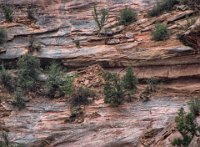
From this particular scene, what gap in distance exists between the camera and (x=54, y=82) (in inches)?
971

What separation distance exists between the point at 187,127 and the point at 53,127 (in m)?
→ 5.48

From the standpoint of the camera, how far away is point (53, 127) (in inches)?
895

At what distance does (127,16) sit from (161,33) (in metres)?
2.62

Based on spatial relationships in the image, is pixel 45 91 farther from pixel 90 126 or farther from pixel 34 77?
pixel 90 126

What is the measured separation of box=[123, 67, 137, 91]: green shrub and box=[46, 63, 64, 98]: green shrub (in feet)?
9.03

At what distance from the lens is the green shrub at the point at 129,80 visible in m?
23.6

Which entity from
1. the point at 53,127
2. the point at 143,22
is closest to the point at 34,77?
the point at 53,127

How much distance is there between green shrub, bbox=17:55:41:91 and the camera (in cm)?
2500

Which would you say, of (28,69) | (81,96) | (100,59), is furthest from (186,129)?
(28,69)

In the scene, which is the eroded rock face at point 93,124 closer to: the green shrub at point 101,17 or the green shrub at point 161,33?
the green shrub at point 161,33

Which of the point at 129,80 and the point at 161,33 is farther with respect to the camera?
the point at 161,33

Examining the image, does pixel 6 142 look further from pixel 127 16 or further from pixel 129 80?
pixel 127 16

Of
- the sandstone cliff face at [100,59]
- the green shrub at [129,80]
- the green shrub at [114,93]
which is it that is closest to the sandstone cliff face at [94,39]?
the sandstone cliff face at [100,59]

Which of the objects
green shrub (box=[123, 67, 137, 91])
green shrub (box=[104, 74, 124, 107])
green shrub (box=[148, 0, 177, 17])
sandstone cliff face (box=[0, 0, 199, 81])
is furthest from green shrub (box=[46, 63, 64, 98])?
green shrub (box=[148, 0, 177, 17])
